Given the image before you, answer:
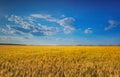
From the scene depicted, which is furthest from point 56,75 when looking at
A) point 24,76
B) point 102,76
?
point 102,76

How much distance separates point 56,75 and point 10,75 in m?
1.28

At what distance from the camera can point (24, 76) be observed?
21.1ft

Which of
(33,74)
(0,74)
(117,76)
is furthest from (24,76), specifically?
(117,76)

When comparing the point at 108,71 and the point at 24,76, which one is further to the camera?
the point at 108,71

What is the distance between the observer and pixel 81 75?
6523 millimetres

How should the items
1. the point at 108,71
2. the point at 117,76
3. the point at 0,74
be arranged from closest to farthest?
the point at 117,76
the point at 0,74
the point at 108,71

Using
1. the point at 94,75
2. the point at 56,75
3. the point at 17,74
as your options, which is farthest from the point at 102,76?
the point at 17,74

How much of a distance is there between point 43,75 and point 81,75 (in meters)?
1.08

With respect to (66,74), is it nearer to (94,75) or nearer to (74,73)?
(74,73)

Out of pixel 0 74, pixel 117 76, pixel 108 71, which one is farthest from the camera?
pixel 108 71

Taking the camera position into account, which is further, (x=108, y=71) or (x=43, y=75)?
(x=108, y=71)

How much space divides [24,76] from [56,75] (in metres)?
0.90

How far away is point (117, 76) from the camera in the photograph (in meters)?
6.14

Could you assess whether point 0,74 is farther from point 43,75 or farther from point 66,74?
point 66,74
